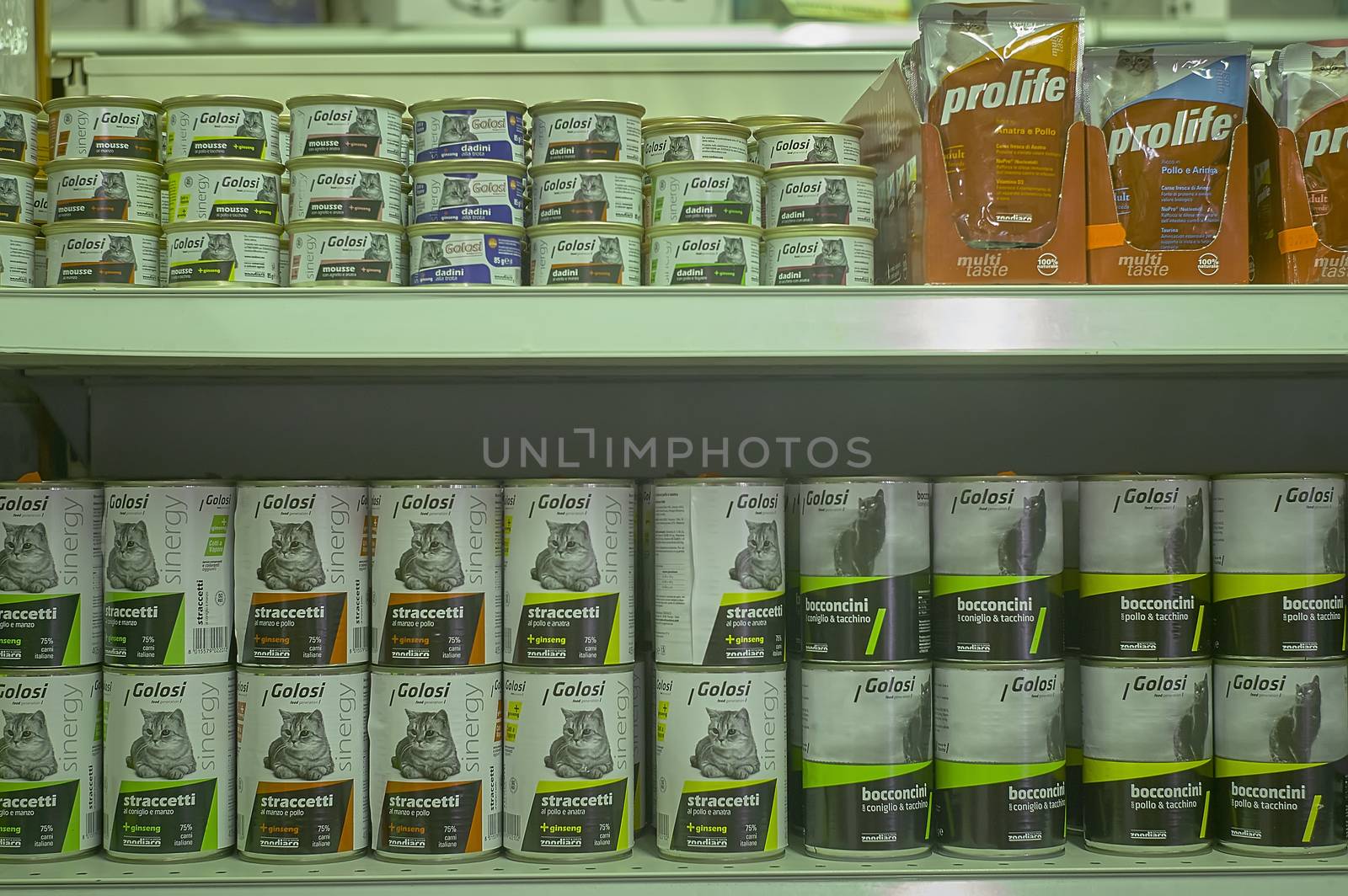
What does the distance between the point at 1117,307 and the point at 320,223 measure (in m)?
0.80

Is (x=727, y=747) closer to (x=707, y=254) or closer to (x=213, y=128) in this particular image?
(x=707, y=254)

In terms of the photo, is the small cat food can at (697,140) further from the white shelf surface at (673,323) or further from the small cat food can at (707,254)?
the white shelf surface at (673,323)

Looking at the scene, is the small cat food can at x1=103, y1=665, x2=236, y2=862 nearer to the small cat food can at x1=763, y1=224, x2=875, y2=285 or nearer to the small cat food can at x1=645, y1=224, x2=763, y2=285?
the small cat food can at x1=645, y1=224, x2=763, y2=285

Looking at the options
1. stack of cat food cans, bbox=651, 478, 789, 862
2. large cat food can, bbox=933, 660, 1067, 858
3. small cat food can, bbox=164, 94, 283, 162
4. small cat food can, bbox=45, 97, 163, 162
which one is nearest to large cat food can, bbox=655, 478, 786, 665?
stack of cat food cans, bbox=651, 478, 789, 862

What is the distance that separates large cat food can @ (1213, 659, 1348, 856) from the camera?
1154 millimetres

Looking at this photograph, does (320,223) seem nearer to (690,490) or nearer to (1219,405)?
(690,490)

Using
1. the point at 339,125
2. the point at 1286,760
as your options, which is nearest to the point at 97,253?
the point at 339,125

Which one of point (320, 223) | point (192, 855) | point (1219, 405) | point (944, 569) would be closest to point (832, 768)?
point (944, 569)

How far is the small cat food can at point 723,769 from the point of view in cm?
114

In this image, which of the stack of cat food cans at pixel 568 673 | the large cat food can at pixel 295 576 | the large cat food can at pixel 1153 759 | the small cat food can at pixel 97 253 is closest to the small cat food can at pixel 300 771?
the large cat food can at pixel 295 576

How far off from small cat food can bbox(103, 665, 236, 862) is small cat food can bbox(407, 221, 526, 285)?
472mm

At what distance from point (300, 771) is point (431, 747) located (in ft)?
0.44

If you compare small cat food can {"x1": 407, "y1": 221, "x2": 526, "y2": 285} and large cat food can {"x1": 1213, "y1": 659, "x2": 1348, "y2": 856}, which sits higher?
small cat food can {"x1": 407, "y1": 221, "x2": 526, "y2": 285}

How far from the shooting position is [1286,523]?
1.17 meters
